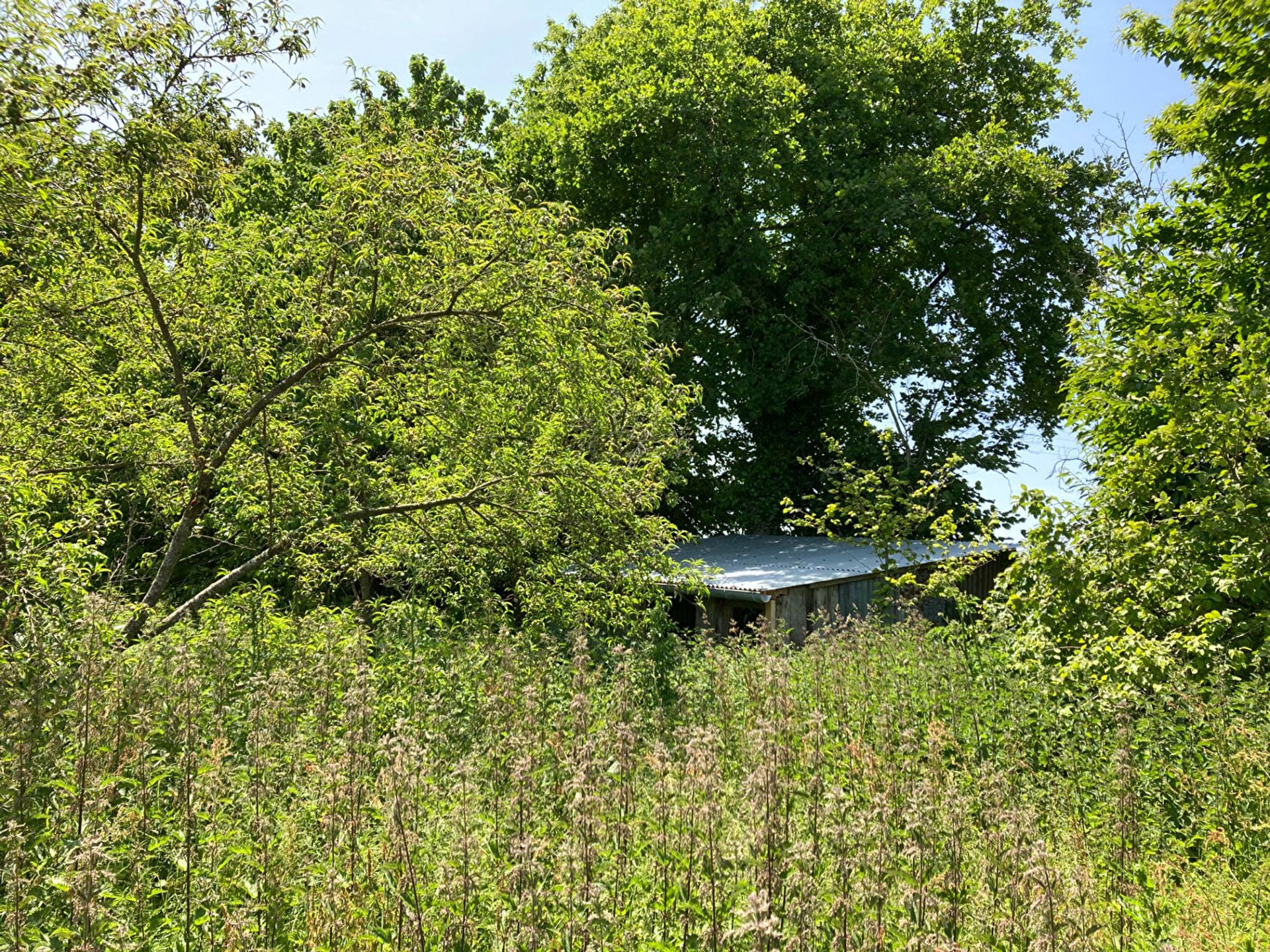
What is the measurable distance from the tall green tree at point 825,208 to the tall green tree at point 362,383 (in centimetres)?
1037

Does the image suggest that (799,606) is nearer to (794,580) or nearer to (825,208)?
(794,580)

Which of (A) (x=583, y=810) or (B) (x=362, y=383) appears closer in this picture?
(A) (x=583, y=810)

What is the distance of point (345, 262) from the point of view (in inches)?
409

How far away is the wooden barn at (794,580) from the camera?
15844 mm

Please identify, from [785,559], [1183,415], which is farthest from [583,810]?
[785,559]

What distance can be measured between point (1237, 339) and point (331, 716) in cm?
1073

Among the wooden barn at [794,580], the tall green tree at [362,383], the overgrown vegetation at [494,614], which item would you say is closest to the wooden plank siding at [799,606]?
the wooden barn at [794,580]

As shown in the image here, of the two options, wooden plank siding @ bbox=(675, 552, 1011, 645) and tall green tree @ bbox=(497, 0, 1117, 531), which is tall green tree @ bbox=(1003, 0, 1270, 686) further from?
tall green tree @ bbox=(497, 0, 1117, 531)

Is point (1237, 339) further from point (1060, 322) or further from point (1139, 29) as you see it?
point (1060, 322)

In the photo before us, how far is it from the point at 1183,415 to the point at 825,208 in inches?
657

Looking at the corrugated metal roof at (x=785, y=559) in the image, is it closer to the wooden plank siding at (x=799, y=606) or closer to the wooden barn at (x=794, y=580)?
the wooden barn at (x=794, y=580)

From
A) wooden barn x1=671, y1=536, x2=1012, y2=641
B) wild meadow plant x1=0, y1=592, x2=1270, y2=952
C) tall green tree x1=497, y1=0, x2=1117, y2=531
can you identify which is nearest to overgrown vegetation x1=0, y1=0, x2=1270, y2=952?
wild meadow plant x1=0, y1=592, x2=1270, y2=952

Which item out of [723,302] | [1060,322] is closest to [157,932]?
[723,302]

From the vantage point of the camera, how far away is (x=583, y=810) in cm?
379
